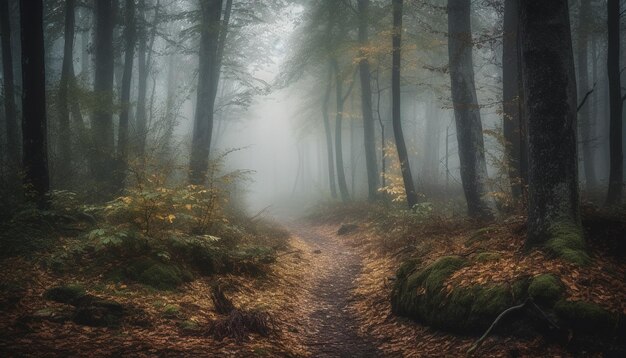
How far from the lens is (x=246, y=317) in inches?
189

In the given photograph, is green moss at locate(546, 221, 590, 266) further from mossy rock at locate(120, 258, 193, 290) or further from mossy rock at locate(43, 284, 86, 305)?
mossy rock at locate(43, 284, 86, 305)

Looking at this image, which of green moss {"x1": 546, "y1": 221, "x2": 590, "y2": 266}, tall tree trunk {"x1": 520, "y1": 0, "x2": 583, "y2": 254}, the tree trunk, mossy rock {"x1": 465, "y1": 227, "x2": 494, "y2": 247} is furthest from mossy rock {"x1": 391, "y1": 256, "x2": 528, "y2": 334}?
the tree trunk

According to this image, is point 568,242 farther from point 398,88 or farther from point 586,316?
point 398,88

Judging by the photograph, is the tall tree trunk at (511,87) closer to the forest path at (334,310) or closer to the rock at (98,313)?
the forest path at (334,310)

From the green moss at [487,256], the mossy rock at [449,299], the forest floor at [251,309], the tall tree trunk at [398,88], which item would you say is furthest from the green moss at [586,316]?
the tall tree trunk at [398,88]

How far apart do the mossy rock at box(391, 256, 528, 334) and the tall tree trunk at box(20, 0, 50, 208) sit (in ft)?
25.0

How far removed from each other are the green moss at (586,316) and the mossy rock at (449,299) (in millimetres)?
462

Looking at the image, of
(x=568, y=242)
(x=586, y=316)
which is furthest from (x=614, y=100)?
(x=586, y=316)

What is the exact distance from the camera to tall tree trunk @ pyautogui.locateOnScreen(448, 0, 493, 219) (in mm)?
10617

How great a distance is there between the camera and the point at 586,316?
3.73 metres

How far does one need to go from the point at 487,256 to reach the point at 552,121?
223 centimetres

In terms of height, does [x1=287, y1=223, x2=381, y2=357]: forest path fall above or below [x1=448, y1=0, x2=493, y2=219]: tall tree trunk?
below

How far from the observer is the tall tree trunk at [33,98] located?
25.1 ft

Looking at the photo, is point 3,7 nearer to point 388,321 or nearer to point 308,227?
point 308,227
